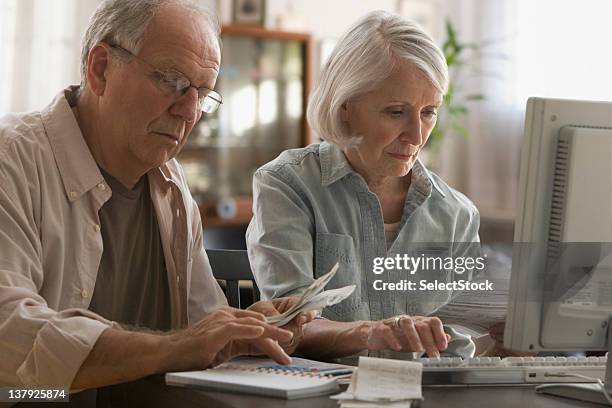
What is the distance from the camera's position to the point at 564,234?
55.1 inches

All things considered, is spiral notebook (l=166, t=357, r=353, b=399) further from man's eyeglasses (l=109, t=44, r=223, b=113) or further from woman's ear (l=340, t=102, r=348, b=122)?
woman's ear (l=340, t=102, r=348, b=122)

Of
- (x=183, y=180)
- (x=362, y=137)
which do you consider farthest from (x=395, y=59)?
(x=183, y=180)

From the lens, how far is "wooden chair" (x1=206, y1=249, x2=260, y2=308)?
2057 mm

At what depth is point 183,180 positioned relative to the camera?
2004mm

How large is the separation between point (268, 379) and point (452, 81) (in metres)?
4.09

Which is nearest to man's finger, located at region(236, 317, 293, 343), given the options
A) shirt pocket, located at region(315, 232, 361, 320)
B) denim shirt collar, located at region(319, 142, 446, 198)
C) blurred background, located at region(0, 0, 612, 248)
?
shirt pocket, located at region(315, 232, 361, 320)

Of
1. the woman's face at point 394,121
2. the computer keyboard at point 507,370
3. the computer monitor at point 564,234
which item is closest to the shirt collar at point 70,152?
the woman's face at point 394,121

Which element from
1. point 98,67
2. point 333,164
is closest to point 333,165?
point 333,164

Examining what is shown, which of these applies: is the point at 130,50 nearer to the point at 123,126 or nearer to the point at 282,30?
the point at 123,126

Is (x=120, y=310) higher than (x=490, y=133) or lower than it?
lower

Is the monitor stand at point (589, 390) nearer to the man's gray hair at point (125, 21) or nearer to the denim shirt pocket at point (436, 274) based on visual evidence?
the denim shirt pocket at point (436, 274)

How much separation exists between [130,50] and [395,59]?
57 cm

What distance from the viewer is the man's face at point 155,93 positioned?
1.80 m

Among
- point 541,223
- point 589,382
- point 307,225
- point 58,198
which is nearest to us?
point 541,223
